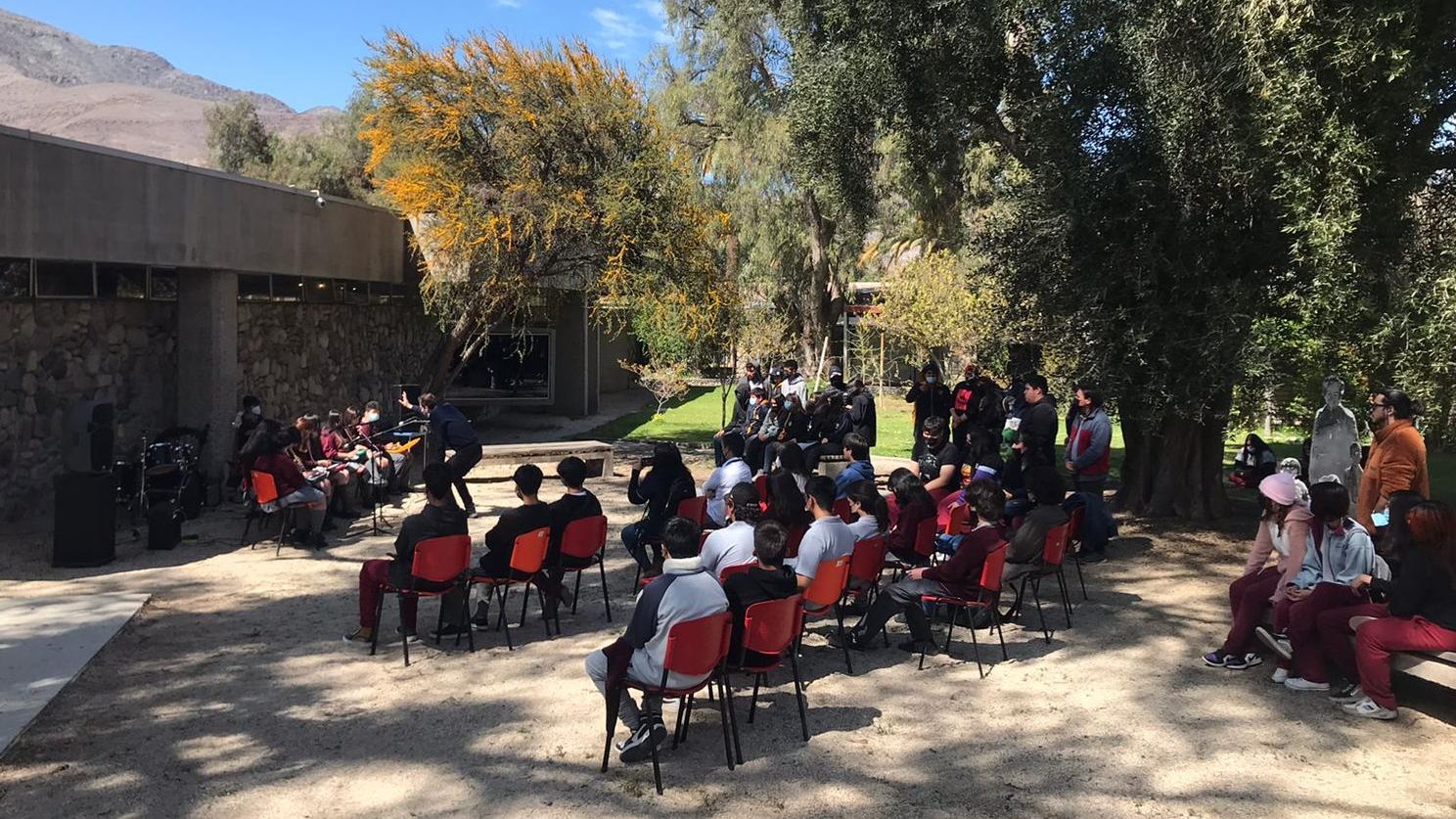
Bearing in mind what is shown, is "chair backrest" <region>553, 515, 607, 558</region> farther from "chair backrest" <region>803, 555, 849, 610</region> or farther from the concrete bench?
the concrete bench

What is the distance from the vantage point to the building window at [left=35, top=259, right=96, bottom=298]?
1026 cm

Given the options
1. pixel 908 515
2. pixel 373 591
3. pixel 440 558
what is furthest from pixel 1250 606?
pixel 373 591

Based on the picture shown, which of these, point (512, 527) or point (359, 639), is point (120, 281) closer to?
point (359, 639)

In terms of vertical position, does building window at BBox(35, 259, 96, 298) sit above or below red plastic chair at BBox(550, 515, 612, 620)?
above

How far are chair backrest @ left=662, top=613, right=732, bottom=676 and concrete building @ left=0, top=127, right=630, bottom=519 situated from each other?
7650 mm

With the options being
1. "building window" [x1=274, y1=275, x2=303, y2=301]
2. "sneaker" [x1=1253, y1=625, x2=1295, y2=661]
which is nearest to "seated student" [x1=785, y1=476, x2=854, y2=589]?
"sneaker" [x1=1253, y1=625, x2=1295, y2=661]

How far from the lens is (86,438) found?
351 inches

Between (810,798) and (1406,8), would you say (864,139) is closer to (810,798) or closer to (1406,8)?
(1406,8)

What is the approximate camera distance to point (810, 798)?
4.67 metres

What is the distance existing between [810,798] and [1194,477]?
8459 millimetres

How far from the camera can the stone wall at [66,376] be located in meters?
10.1

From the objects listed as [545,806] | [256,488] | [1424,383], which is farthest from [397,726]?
[1424,383]

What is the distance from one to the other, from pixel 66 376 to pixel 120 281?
4.06 ft

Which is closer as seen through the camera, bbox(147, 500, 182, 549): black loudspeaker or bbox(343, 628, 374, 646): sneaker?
bbox(343, 628, 374, 646): sneaker
